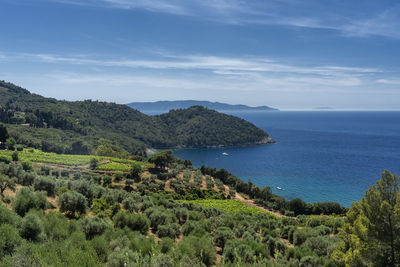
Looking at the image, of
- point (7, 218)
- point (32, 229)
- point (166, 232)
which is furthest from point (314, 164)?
point (7, 218)

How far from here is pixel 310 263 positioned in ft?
34.7

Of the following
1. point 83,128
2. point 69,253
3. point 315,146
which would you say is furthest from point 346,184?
point 83,128

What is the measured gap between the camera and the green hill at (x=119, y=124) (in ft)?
359

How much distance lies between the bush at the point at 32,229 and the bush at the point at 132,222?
5.13 m

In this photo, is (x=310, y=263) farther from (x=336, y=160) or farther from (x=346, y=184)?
(x=336, y=160)

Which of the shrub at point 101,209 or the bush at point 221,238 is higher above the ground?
the shrub at point 101,209

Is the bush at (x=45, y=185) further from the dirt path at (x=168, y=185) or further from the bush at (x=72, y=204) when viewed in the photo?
the dirt path at (x=168, y=185)

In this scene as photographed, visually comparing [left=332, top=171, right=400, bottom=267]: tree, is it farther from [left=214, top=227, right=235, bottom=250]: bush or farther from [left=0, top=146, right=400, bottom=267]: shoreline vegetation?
[left=214, top=227, right=235, bottom=250]: bush

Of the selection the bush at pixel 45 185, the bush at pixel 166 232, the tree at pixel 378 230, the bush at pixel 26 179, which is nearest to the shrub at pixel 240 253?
the tree at pixel 378 230

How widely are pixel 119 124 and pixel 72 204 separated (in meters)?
155

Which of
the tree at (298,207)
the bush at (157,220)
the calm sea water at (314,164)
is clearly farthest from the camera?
the calm sea water at (314,164)

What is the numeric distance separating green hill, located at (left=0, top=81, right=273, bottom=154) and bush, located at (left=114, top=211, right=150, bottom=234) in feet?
295

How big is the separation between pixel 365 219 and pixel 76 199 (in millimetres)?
16232

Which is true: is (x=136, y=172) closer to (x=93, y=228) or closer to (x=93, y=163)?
(x=93, y=163)
